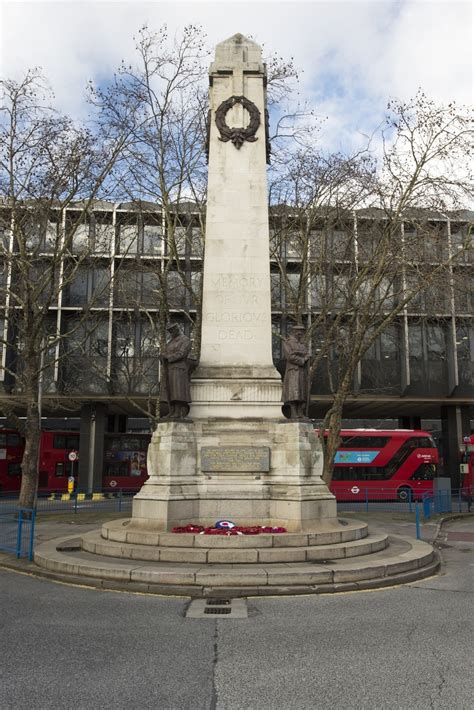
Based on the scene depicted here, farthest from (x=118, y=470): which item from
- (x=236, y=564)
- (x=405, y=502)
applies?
(x=236, y=564)

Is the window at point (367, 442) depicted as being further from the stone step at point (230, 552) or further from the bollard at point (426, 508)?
the stone step at point (230, 552)

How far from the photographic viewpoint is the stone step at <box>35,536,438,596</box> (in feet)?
27.7

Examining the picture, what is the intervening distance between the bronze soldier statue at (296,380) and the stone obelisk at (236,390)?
1.18 feet

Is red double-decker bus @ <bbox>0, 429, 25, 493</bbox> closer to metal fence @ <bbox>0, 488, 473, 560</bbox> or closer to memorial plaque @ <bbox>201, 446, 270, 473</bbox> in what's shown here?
metal fence @ <bbox>0, 488, 473, 560</bbox>

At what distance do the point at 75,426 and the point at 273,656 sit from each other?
46.5 meters

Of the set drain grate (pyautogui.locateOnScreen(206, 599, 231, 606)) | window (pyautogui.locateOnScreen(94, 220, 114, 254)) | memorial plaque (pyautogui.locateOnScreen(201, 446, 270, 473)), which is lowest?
drain grate (pyautogui.locateOnScreen(206, 599, 231, 606))

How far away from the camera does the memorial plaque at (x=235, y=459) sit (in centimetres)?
1202

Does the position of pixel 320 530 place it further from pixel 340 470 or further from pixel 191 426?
pixel 340 470

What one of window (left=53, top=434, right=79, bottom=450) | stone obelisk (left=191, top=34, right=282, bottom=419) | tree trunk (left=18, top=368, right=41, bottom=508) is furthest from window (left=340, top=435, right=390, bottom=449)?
stone obelisk (left=191, top=34, right=282, bottom=419)

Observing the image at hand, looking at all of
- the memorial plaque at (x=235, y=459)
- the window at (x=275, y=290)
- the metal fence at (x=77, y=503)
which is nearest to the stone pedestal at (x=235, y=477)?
the memorial plaque at (x=235, y=459)

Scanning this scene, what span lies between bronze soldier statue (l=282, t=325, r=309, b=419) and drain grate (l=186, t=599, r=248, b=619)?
4958 millimetres

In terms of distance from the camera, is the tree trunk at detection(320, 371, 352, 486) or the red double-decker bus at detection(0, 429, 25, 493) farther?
the red double-decker bus at detection(0, 429, 25, 493)

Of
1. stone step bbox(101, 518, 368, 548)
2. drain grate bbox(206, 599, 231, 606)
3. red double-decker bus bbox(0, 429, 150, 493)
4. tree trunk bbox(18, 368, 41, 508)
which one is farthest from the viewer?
red double-decker bus bbox(0, 429, 150, 493)

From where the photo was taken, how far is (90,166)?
20.9 meters
